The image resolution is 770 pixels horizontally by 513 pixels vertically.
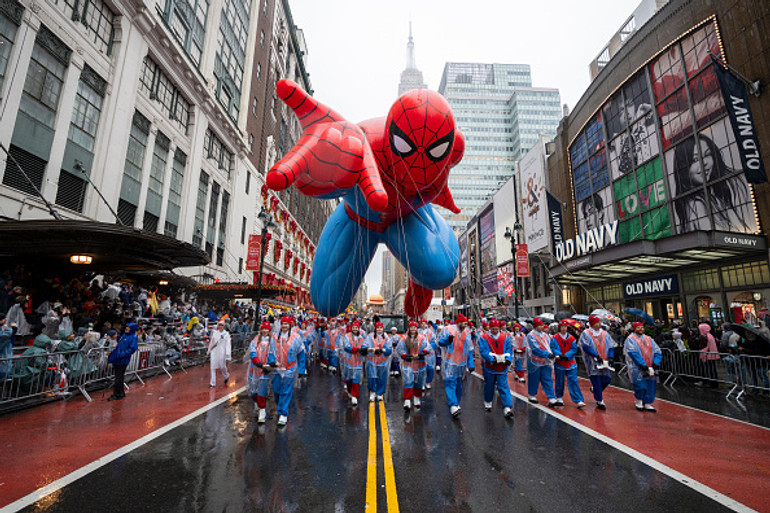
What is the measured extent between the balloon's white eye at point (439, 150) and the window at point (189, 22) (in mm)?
21286

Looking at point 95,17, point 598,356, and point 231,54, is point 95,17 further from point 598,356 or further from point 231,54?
point 598,356

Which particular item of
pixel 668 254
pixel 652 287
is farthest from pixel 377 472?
pixel 652 287

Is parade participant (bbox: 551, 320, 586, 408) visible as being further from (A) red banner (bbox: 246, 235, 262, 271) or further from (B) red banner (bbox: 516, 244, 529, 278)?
(A) red banner (bbox: 246, 235, 262, 271)

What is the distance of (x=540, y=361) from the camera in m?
7.51

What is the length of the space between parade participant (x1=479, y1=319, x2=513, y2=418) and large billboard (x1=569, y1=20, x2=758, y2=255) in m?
12.2

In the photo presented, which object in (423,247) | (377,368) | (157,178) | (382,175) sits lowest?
(377,368)

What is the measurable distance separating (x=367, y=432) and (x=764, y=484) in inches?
183

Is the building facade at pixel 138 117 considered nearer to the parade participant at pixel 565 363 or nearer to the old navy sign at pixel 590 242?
the parade participant at pixel 565 363

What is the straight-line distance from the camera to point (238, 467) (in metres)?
4.19

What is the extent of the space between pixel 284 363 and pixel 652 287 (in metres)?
20.9

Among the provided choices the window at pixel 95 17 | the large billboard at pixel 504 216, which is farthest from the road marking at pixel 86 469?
Result: the large billboard at pixel 504 216

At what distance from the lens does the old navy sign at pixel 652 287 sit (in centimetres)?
1811

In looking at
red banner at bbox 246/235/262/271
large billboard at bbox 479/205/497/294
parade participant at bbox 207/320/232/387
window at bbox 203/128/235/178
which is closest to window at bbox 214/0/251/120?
window at bbox 203/128/235/178

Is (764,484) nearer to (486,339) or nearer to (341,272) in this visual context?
(486,339)
